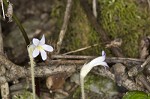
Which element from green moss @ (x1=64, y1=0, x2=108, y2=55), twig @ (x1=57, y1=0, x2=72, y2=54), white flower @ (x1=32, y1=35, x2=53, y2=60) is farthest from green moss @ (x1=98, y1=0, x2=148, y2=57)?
white flower @ (x1=32, y1=35, x2=53, y2=60)

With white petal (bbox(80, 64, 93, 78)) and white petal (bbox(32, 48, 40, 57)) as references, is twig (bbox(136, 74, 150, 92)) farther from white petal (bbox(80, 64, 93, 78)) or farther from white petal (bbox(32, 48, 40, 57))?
white petal (bbox(32, 48, 40, 57))

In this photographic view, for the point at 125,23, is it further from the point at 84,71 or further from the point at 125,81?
the point at 84,71

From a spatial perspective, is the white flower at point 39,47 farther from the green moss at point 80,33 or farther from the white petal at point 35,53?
the green moss at point 80,33

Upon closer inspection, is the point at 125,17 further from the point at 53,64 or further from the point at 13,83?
the point at 13,83

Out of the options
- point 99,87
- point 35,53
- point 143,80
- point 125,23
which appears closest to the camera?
point 35,53

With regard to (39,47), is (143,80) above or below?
below

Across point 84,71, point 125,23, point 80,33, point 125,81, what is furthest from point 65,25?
point 84,71

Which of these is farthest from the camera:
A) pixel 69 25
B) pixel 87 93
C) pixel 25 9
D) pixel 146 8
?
pixel 25 9

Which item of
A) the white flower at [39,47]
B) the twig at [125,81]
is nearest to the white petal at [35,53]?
the white flower at [39,47]

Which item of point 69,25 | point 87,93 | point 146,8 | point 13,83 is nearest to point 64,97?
point 87,93

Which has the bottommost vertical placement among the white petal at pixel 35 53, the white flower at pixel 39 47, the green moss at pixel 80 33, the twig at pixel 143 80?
the twig at pixel 143 80

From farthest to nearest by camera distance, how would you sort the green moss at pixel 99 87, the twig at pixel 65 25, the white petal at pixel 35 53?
1. the twig at pixel 65 25
2. the green moss at pixel 99 87
3. the white petal at pixel 35 53
